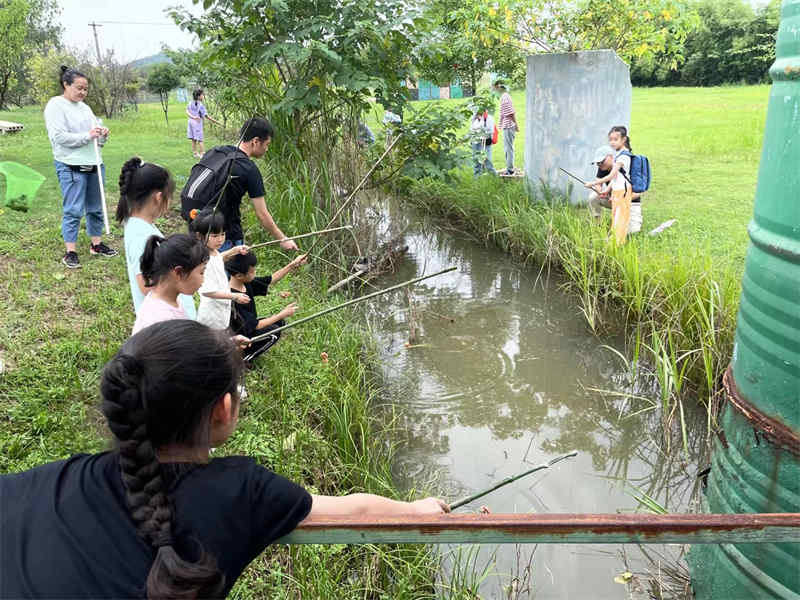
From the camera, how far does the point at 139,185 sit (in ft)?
8.74

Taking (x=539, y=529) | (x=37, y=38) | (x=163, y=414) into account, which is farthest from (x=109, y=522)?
(x=37, y=38)

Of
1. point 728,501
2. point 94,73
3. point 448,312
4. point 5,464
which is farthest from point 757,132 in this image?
point 94,73

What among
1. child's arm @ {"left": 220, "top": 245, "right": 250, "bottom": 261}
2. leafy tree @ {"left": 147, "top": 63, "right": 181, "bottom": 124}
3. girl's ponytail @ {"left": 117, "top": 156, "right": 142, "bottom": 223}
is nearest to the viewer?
girl's ponytail @ {"left": 117, "top": 156, "right": 142, "bottom": 223}

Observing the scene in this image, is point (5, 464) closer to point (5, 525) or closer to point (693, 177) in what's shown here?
point (5, 525)

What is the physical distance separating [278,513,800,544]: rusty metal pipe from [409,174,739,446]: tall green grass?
2.11 metres

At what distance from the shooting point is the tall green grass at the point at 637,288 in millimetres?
3424

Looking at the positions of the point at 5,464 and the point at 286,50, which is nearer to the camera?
the point at 5,464

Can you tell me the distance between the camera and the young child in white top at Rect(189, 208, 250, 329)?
9.46 ft

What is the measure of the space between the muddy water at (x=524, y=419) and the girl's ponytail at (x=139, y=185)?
176cm

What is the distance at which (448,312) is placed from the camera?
205 inches

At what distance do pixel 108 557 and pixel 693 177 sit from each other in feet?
29.5

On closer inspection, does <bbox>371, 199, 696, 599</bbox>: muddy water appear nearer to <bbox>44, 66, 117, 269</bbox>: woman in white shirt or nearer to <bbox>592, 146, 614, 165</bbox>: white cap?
<bbox>592, 146, 614, 165</bbox>: white cap

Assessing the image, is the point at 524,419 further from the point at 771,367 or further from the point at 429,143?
the point at 429,143

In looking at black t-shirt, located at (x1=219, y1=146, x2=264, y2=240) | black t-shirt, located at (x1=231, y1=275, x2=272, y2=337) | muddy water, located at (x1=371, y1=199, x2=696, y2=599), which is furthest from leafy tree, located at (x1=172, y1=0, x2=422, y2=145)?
black t-shirt, located at (x1=231, y1=275, x2=272, y2=337)
